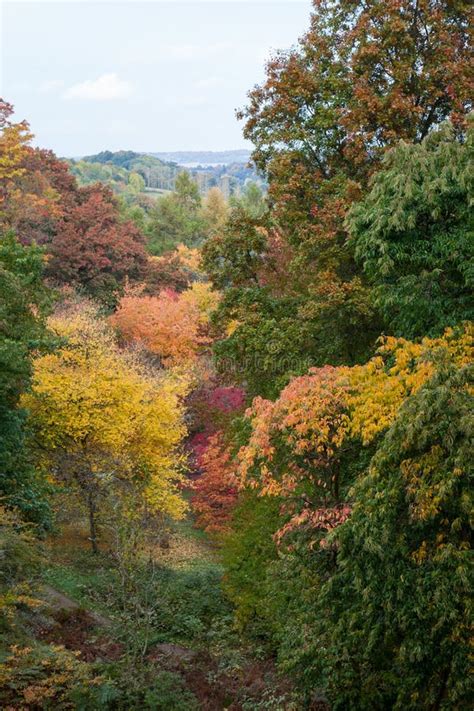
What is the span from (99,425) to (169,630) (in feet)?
20.6

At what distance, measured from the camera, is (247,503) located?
1577cm

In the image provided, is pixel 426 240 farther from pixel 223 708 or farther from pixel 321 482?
pixel 223 708

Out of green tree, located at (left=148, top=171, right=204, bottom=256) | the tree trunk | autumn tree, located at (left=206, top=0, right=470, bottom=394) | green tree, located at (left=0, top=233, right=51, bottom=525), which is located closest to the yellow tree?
the tree trunk

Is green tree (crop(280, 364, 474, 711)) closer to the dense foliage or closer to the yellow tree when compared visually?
the dense foliage

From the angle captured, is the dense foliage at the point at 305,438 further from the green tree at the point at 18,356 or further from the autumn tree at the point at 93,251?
the autumn tree at the point at 93,251

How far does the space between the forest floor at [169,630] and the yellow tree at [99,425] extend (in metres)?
1.93

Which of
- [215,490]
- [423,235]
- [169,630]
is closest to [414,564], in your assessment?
[423,235]

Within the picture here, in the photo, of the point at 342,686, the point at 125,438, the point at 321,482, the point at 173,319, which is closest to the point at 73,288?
the point at 173,319

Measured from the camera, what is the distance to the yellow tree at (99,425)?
19578 millimetres

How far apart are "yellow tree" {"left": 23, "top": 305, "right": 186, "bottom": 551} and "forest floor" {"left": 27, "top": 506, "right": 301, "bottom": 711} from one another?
1934mm

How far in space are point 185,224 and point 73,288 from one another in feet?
92.4

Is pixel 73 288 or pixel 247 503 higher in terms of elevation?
pixel 73 288

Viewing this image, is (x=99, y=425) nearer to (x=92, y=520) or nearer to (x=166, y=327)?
(x=92, y=520)

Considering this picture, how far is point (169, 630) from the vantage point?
52.3 ft
